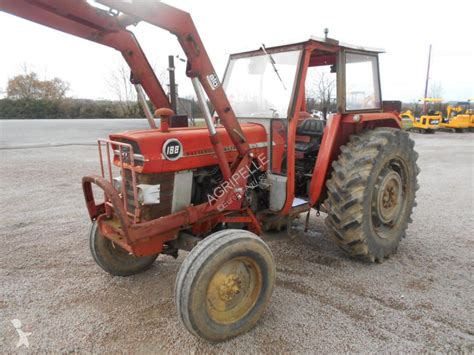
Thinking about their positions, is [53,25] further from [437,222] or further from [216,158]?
[437,222]

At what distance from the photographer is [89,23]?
8.09 feet

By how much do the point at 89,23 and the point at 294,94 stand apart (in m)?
1.85

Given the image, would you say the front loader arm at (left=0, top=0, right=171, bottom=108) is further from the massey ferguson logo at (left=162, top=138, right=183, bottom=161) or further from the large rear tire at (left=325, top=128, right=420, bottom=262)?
the large rear tire at (left=325, top=128, right=420, bottom=262)

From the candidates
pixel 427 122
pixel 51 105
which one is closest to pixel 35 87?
pixel 51 105

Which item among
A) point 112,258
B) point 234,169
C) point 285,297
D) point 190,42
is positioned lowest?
point 285,297

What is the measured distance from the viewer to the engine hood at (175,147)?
2.71 meters

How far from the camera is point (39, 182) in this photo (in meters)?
7.55

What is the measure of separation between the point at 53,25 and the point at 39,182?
6.00m

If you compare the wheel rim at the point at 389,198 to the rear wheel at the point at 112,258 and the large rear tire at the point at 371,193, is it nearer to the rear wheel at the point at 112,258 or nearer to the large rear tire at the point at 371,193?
the large rear tire at the point at 371,193

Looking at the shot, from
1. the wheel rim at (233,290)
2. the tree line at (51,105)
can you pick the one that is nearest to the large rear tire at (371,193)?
the wheel rim at (233,290)

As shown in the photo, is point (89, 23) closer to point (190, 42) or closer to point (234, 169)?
point (190, 42)

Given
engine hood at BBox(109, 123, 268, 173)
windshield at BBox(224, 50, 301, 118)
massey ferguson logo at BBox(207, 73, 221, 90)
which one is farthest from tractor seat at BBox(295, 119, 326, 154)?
massey ferguson logo at BBox(207, 73, 221, 90)

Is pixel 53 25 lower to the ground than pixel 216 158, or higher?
higher

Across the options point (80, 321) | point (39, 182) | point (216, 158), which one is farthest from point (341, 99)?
point (39, 182)
